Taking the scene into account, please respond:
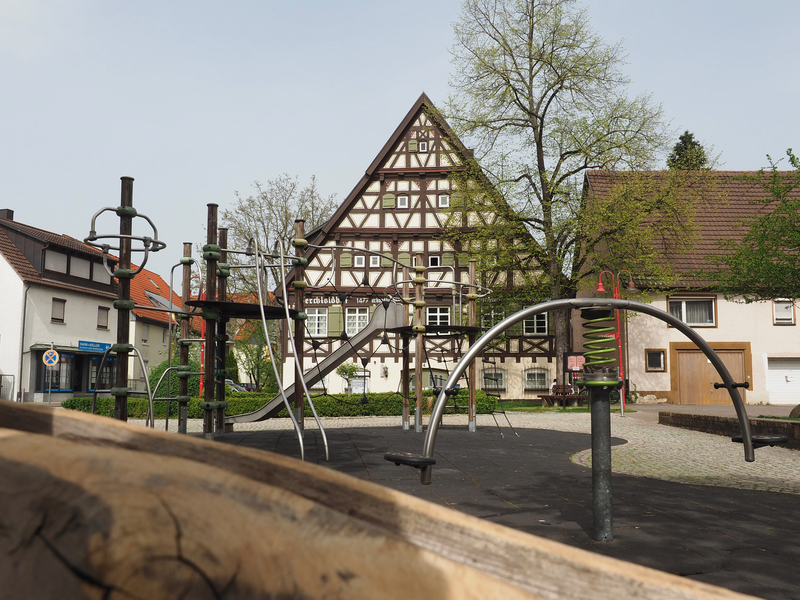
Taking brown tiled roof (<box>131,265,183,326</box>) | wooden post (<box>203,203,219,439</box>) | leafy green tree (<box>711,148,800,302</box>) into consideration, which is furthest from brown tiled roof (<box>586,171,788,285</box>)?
brown tiled roof (<box>131,265,183,326</box>)

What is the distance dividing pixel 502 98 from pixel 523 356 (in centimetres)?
1107

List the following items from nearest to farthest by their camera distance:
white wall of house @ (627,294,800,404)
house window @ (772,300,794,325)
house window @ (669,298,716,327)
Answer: white wall of house @ (627,294,800,404), house window @ (772,300,794,325), house window @ (669,298,716,327)

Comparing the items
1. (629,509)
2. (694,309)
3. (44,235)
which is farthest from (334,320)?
(629,509)

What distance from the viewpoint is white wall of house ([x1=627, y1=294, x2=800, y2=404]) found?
2867cm

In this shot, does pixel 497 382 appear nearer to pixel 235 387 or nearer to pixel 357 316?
pixel 357 316

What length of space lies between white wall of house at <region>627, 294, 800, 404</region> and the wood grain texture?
2929cm

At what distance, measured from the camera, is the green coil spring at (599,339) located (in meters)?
4.20

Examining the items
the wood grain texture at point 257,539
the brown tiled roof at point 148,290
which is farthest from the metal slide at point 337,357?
the brown tiled roof at point 148,290

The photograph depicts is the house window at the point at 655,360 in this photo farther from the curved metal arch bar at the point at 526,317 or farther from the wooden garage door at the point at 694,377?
the curved metal arch bar at the point at 526,317

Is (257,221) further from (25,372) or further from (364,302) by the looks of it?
(25,372)

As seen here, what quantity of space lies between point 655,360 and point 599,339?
26.6 meters

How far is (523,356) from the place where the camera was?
3088 cm

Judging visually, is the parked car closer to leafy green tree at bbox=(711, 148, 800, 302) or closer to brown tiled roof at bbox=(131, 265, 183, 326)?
brown tiled roof at bbox=(131, 265, 183, 326)

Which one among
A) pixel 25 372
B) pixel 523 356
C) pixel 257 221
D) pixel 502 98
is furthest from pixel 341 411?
pixel 25 372
